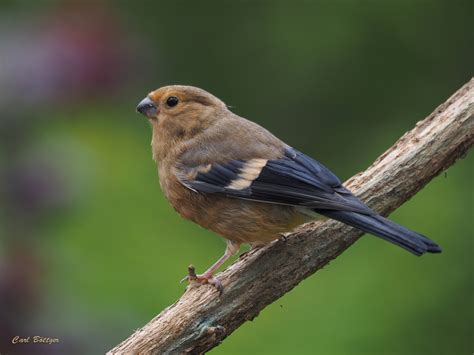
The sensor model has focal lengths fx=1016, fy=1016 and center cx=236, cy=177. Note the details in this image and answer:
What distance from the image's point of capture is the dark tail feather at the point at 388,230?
4164 millimetres

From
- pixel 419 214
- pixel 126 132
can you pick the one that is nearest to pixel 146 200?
pixel 126 132

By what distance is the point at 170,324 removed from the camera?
14.4 ft

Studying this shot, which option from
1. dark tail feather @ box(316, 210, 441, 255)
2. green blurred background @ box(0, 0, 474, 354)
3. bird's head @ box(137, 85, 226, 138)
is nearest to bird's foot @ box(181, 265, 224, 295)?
dark tail feather @ box(316, 210, 441, 255)

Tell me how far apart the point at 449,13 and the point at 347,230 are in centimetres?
403

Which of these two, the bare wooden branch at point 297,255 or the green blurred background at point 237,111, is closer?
the bare wooden branch at point 297,255

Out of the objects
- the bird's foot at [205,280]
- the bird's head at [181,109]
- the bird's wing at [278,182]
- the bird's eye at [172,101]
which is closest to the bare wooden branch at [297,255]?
the bird's foot at [205,280]

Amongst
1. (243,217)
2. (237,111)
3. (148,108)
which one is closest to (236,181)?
(243,217)

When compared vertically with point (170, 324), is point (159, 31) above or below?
above

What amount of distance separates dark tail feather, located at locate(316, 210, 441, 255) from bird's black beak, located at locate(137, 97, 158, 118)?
1200 millimetres

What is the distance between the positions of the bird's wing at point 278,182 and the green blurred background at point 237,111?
3.83ft

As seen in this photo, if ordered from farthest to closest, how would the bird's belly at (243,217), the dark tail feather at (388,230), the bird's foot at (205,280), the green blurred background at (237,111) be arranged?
the green blurred background at (237,111), the bird's belly at (243,217), the bird's foot at (205,280), the dark tail feather at (388,230)

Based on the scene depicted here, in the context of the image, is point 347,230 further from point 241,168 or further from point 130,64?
point 130,64

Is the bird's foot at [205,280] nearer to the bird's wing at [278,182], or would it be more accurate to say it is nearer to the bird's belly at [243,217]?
the bird's belly at [243,217]

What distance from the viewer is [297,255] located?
466 cm
